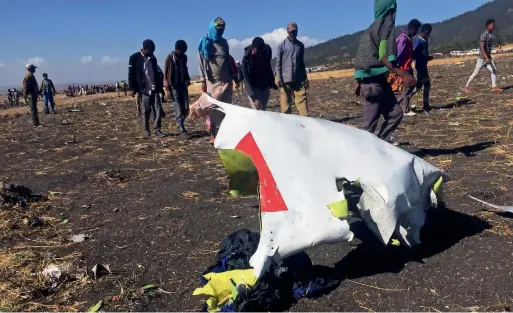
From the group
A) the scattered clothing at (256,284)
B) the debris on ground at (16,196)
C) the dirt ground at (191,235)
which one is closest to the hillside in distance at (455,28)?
the dirt ground at (191,235)

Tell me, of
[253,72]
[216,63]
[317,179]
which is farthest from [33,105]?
Answer: [317,179]

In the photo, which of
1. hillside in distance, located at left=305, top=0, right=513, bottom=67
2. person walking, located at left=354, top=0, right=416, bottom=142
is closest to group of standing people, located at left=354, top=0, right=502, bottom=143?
person walking, located at left=354, top=0, right=416, bottom=142

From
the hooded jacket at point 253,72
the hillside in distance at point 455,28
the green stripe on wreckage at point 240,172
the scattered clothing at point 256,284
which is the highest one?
the hillside in distance at point 455,28

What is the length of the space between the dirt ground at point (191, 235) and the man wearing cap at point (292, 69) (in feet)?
6.03

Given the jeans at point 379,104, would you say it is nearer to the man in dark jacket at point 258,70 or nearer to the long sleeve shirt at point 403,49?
the man in dark jacket at point 258,70

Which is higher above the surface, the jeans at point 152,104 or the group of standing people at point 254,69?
the group of standing people at point 254,69

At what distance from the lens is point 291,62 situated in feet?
26.6

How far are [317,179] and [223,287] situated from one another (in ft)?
2.90

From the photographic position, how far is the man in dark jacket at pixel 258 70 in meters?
7.88

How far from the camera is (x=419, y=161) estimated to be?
11.1ft

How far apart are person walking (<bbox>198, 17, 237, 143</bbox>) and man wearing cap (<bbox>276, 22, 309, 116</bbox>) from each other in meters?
0.86

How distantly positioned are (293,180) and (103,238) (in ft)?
7.38

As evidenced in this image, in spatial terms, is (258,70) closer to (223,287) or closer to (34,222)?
(34,222)

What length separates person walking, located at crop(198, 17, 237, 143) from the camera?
308 inches
